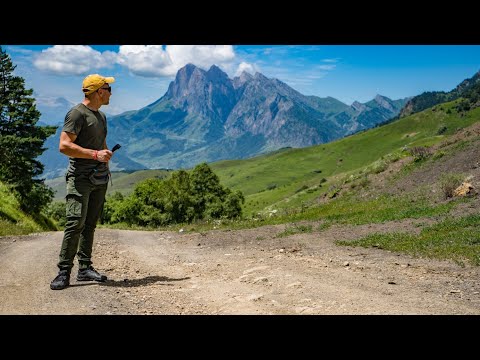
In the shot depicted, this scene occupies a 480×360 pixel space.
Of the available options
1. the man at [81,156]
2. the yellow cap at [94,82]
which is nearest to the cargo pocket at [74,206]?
the man at [81,156]

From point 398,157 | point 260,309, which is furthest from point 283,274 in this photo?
point 398,157

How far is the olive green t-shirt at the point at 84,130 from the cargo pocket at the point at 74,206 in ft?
1.59

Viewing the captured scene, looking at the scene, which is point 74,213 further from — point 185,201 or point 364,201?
point 185,201

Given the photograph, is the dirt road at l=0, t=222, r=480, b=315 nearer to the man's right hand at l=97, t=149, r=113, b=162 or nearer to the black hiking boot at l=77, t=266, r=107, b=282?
the black hiking boot at l=77, t=266, r=107, b=282

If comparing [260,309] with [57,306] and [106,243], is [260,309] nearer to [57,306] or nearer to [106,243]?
[57,306]

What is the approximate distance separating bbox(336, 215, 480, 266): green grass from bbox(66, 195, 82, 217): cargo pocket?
956 cm

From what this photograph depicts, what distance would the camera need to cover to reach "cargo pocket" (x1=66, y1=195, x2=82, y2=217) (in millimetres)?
8156

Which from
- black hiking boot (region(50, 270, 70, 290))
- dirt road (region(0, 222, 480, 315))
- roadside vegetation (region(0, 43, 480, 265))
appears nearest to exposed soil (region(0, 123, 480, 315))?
dirt road (region(0, 222, 480, 315))

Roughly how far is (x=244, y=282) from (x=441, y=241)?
777 centimetres

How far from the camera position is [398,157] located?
3675 cm

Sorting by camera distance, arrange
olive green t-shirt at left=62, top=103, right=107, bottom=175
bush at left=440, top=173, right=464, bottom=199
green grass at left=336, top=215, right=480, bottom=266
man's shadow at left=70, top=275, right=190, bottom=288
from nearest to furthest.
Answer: olive green t-shirt at left=62, top=103, right=107, bottom=175
man's shadow at left=70, top=275, right=190, bottom=288
green grass at left=336, top=215, right=480, bottom=266
bush at left=440, top=173, right=464, bottom=199

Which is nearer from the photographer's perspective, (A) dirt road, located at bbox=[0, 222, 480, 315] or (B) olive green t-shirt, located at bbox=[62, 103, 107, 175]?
(A) dirt road, located at bbox=[0, 222, 480, 315]
